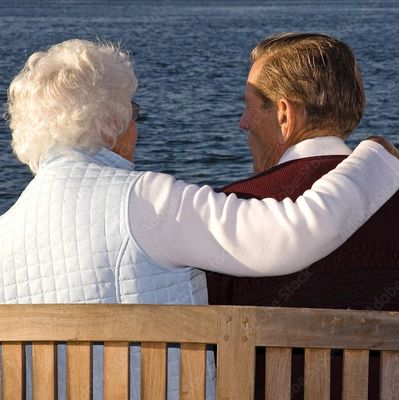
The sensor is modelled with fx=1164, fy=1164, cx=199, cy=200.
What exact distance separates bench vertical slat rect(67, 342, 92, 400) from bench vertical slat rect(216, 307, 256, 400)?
0.95ft

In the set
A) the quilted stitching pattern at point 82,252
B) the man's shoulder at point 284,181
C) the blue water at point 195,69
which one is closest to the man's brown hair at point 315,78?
the man's shoulder at point 284,181

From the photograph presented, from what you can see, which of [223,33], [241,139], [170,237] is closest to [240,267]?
[170,237]

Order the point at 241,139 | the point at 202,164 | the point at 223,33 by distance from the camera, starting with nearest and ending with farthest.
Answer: the point at 202,164
the point at 241,139
the point at 223,33

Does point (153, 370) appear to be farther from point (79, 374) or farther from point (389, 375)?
point (389, 375)

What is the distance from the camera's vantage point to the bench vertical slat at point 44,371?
261 centimetres

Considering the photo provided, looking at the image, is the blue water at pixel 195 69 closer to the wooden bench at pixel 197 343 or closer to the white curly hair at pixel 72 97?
the white curly hair at pixel 72 97

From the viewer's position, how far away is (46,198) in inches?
112

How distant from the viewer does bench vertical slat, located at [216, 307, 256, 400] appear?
2549mm

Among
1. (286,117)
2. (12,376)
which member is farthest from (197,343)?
(286,117)

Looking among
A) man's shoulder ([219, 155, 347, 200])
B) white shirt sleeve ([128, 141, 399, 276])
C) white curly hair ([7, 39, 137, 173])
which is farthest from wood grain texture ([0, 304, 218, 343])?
white curly hair ([7, 39, 137, 173])

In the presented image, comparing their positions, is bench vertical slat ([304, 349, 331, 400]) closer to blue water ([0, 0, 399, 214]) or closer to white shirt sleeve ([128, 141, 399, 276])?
white shirt sleeve ([128, 141, 399, 276])

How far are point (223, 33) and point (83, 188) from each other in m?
48.6

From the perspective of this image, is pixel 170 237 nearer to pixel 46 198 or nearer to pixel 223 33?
pixel 46 198

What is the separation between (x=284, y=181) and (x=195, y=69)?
3062 cm
